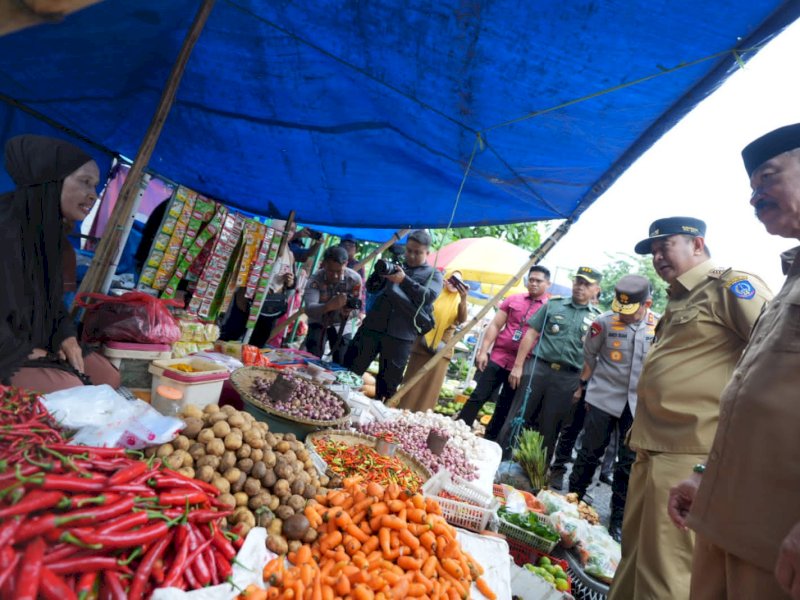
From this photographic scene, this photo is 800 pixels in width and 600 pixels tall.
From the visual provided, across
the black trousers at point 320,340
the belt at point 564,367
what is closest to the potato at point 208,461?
the black trousers at point 320,340

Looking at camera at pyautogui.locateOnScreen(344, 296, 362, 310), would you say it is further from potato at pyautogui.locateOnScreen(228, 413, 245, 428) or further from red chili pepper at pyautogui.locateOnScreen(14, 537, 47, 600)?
red chili pepper at pyautogui.locateOnScreen(14, 537, 47, 600)

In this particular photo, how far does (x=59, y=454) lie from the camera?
4.75 feet

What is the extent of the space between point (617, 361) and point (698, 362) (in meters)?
2.51

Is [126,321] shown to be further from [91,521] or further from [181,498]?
[91,521]

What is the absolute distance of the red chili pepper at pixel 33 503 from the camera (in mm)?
1185

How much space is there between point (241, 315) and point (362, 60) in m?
4.43

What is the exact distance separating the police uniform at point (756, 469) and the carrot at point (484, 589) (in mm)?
796

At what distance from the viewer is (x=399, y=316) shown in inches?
194

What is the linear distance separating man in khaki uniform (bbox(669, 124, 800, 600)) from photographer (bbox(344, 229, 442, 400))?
3292 millimetres

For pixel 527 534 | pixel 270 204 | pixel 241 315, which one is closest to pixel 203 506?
pixel 527 534

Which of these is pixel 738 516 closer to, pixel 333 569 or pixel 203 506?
pixel 333 569

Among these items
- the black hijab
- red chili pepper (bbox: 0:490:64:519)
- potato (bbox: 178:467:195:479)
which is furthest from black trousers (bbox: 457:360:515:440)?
red chili pepper (bbox: 0:490:64:519)

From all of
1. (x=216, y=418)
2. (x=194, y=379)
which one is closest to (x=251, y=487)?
(x=216, y=418)

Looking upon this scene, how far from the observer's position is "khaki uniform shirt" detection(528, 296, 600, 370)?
209 inches
